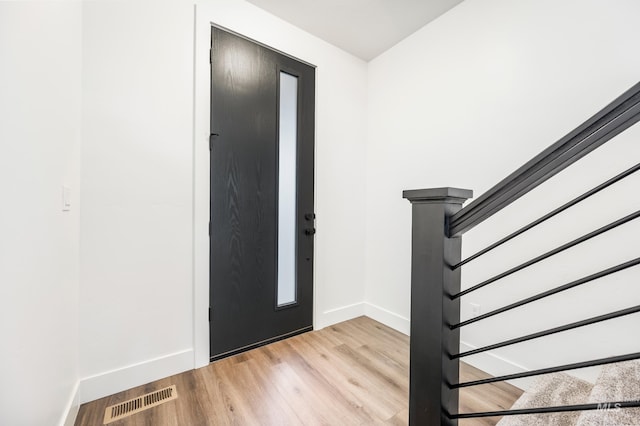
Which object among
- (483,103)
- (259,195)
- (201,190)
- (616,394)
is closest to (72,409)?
(201,190)

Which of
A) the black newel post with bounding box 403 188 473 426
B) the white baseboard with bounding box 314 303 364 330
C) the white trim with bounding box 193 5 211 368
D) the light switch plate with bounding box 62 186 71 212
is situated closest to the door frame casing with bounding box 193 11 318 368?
the white trim with bounding box 193 5 211 368

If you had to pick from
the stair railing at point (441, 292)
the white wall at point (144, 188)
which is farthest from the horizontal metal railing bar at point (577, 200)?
the white wall at point (144, 188)

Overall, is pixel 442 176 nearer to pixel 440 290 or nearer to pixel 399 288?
pixel 399 288

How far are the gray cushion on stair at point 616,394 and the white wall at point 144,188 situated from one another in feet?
6.69

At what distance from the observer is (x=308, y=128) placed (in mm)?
2545

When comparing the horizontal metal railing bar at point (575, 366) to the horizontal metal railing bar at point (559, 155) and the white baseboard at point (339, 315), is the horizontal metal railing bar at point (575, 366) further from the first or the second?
the white baseboard at point (339, 315)

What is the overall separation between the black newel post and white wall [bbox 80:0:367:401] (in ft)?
4.92

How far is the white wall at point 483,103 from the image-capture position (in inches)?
60.2

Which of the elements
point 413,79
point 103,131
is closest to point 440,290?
point 103,131

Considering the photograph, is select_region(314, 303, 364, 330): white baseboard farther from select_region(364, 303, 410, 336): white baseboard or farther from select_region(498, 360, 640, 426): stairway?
select_region(498, 360, 640, 426): stairway

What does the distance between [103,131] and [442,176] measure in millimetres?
2406

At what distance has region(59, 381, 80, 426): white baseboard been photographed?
134 centimetres

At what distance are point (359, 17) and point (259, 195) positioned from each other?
1.71m

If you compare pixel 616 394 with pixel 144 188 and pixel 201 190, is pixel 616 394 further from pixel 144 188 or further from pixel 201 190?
pixel 144 188
